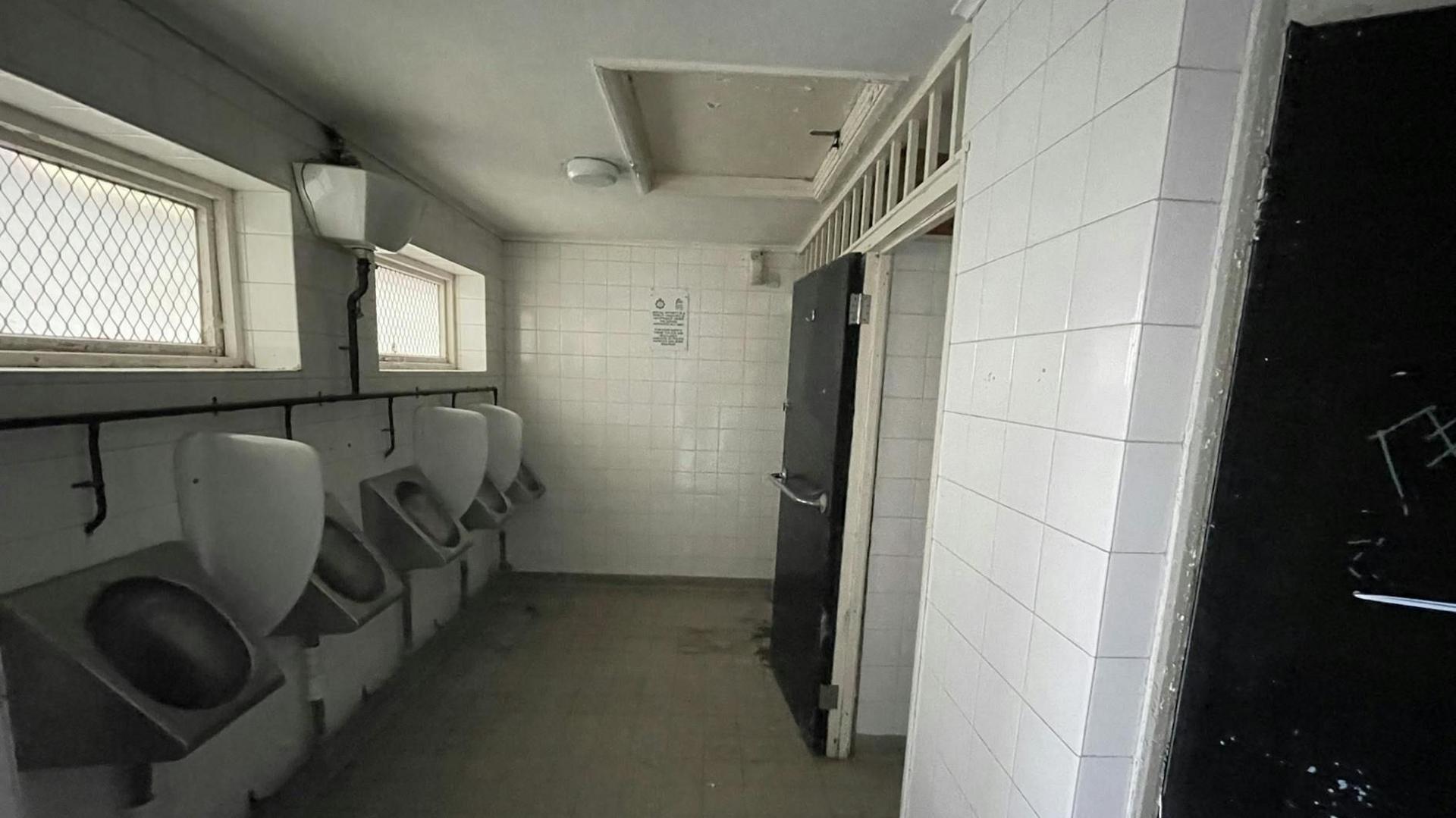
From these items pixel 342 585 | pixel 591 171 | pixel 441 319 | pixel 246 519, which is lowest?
pixel 342 585

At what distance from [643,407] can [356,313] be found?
156 cm

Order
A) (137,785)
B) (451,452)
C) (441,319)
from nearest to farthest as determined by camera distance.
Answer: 1. (137,785)
2. (451,452)
3. (441,319)

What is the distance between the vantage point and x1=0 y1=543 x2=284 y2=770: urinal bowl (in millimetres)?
871

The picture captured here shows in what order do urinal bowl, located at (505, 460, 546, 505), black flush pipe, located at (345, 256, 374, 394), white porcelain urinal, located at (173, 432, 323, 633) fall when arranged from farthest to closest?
urinal bowl, located at (505, 460, 546, 505), black flush pipe, located at (345, 256, 374, 394), white porcelain urinal, located at (173, 432, 323, 633)

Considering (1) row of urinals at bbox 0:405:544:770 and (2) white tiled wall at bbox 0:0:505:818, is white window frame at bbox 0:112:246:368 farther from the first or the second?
(1) row of urinals at bbox 0:405:544:770

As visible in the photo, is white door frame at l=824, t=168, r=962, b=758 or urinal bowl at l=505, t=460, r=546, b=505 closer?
white door frame at l=824, t=168, r=962, b=758

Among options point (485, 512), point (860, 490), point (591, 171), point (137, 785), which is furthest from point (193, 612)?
point (860, 490)

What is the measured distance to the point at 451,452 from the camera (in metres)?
2.09

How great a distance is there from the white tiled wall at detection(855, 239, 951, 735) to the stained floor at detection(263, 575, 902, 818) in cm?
32

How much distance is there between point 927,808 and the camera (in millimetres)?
1087

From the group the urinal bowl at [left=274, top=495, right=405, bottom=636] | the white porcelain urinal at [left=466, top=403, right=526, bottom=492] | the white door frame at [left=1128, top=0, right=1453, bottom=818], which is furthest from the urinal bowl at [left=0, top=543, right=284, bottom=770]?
the white door frame at [left=1128, top=0, right=1453, bottom=818]

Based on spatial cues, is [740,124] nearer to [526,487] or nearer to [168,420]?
[168,420]

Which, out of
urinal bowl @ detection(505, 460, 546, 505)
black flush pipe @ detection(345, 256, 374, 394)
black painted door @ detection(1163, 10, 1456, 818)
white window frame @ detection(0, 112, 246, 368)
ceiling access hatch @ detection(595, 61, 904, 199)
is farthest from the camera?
urinal bowl @ detection(505, 460, 546, 505)

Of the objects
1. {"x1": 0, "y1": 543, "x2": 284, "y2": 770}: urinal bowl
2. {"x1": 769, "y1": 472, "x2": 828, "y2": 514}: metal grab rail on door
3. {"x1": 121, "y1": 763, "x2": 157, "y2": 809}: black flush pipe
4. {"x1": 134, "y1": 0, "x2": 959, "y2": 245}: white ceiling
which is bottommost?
{"x1": 121, "y1": 763, "x2": 157, "y2": 809}: black flush pipe
